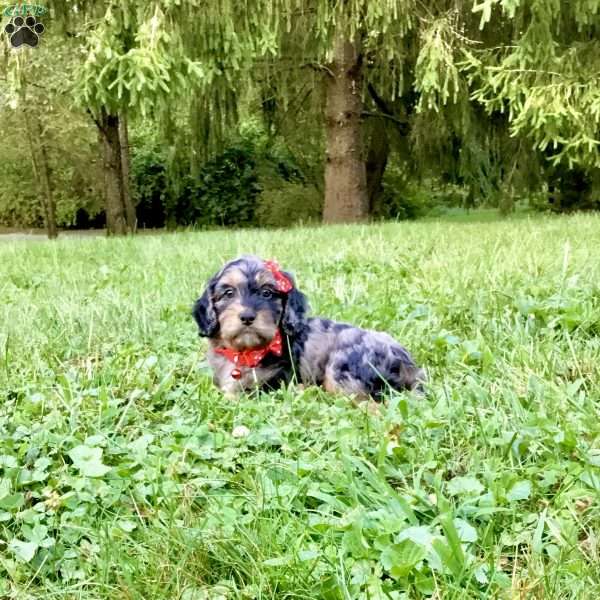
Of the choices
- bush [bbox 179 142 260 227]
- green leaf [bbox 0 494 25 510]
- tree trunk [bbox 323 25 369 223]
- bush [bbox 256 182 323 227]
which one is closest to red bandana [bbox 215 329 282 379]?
green leaf [bbox 0 494 25 510]

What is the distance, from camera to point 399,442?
2779 millimetres

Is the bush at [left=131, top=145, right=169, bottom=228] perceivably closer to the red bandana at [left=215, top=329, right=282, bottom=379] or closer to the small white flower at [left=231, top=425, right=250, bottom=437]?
the red bandana at [left=215, top=329, right=282, bottom=379]

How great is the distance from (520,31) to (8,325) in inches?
456

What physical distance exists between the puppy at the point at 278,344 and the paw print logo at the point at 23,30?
10971 mm

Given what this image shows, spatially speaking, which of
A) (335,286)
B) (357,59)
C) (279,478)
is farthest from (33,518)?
(357,59)

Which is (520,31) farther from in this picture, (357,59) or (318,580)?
(318,580)

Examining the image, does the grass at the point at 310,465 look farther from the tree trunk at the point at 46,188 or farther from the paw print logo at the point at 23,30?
the tree trunk at the point at 46,188

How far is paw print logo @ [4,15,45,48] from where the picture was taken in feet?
42.3

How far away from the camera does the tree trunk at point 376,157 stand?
1856 centimetres

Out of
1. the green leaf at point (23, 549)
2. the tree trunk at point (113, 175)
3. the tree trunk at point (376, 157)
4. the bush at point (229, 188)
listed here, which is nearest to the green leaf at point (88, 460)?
the green leaf at point (23, 549)

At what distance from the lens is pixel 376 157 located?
64.0 ft

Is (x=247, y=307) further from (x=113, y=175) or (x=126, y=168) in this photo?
(x=126, y=168)

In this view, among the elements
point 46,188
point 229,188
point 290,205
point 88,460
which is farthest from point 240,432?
point 229,188

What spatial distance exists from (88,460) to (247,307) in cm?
121
